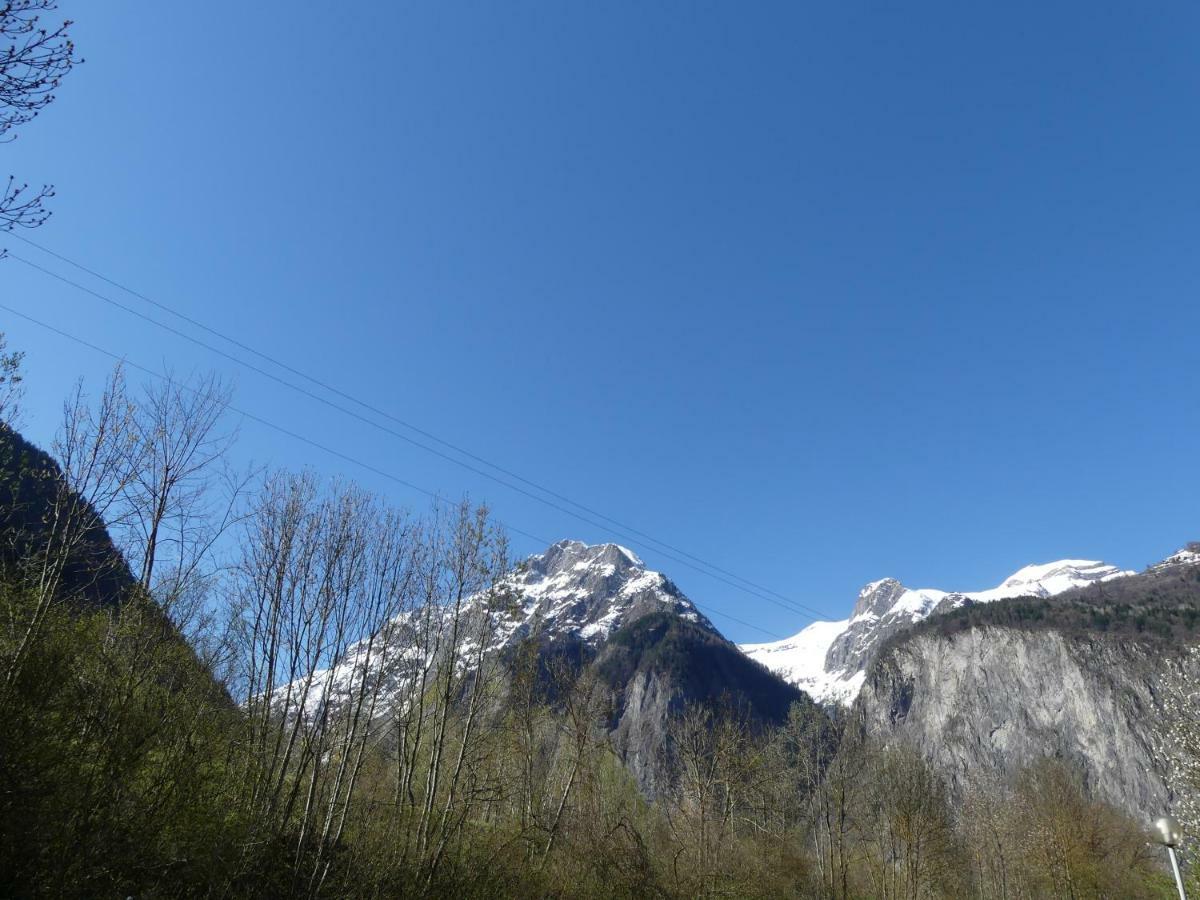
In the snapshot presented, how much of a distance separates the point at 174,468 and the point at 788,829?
46190 millimetres

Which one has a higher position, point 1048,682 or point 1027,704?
point 1048,682

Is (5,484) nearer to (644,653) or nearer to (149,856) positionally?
(149,856)

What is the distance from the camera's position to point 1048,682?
117812 mm

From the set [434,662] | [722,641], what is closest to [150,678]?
[434,662]

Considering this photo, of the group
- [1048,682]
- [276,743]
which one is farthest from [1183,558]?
[276,743]

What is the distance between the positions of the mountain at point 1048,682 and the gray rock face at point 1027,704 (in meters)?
0.19

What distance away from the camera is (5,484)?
1023cm

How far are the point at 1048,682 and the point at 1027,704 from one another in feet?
18.1

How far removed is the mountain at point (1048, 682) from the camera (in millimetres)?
102812

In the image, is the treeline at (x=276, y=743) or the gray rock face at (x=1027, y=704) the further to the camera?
the gray rock face at (x=1027, y=704)

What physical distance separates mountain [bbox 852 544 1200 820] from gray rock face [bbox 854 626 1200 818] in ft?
0.63

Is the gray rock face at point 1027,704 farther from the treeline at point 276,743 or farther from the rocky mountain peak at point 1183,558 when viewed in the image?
the treeline at point 276,743

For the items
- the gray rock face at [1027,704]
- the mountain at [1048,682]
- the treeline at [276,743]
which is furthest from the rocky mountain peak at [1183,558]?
the treeline at [276,743]

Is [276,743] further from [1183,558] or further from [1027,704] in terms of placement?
[1183,558]
